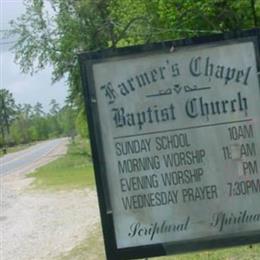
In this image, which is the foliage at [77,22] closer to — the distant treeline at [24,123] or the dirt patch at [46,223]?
the dirt patch at [46,223]

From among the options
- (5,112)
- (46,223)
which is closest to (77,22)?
(46,223)

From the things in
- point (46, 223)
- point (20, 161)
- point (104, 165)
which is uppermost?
point (104, 165)

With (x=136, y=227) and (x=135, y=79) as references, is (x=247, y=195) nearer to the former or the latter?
(x=136, y=227)

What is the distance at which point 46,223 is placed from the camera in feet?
47.7

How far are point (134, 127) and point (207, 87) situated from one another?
1.79ft

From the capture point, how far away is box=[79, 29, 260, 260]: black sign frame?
14.0ft

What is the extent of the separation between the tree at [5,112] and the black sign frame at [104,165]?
118547mm

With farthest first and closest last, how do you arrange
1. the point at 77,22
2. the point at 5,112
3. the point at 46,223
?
the point at 5,112 < the point at 77,22 < the point at 46,223

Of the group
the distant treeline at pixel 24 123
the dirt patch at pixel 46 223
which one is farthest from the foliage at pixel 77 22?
the distant treeline at pixel 24 123

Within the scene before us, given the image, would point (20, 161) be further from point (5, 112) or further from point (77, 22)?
point (5, 112)

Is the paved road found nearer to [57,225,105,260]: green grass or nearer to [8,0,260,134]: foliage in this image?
[8,0,260,134]: foliage

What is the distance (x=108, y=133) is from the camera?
432cm

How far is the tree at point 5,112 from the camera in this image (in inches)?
4970

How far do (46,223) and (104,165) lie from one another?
10.5 metres
